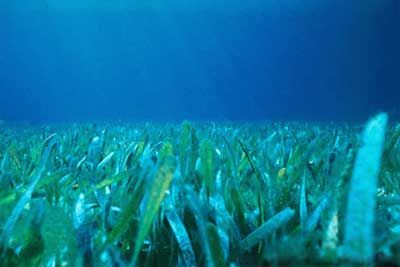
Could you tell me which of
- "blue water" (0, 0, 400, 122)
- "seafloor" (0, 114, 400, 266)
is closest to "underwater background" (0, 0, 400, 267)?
"seafloor" (0, 114, 400, 266)

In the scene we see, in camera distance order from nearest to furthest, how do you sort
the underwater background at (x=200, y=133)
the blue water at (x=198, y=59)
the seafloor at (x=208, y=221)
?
the seafloor at (x=208, y=221), the underwater background at (x=200, y=133), the blue water at (x=198, y=59)

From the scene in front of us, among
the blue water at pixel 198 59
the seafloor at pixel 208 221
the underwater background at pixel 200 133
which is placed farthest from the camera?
the blue water at pixel 198 59

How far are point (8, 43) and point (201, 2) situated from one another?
25.9 m

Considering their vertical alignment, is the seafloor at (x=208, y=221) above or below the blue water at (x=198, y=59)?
below

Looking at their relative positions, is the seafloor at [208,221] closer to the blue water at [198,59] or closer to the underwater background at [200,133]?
the underwater background at [200,133]

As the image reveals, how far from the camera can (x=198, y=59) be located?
71.4m

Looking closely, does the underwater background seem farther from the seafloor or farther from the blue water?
the blue water

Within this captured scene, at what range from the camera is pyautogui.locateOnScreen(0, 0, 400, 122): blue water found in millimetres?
40312

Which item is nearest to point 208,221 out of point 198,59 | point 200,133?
point 200,133

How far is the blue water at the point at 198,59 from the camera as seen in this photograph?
132 ft

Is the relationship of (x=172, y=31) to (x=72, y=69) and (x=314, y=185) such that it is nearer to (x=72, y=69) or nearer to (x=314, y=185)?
(x=72, y=69)

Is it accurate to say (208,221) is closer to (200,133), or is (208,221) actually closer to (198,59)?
(200,133)

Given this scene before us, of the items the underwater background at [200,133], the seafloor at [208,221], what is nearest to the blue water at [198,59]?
the underwater background at [200,133]

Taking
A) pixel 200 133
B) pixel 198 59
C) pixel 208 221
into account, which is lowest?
pixel 208 221
